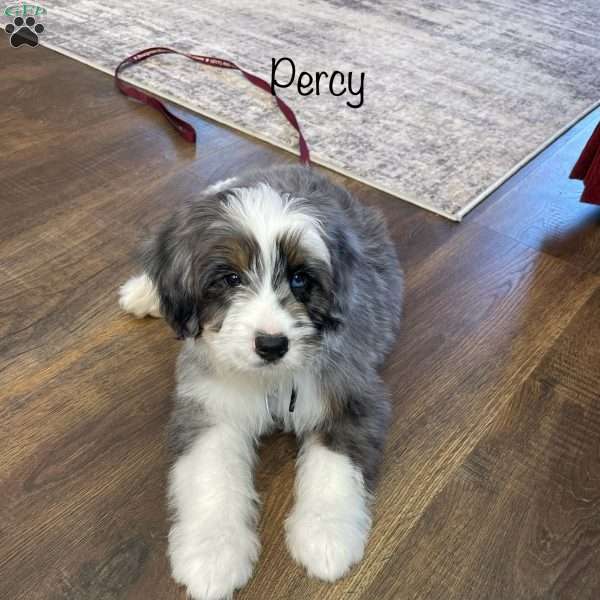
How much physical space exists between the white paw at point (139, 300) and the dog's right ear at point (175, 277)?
0.51m

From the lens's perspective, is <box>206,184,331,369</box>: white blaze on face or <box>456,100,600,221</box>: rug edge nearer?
<box>206,184,331,369</box>: white blaze on face

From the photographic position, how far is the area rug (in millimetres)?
2885

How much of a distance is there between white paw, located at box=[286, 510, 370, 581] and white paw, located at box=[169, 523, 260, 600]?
0.11m

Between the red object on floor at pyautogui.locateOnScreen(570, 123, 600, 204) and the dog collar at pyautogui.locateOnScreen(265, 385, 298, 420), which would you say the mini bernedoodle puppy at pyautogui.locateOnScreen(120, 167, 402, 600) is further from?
the red object on floor at pyautogui.locateOnScreen(570, 123, 600, 204)

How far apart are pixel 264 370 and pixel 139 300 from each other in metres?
0.80

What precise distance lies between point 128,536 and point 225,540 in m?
0.25

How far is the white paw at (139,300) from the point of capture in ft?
6.62

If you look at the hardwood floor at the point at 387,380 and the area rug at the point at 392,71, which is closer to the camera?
the hardwood floor at the point at 387,380

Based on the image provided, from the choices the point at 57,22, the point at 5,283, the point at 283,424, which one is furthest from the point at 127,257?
the point at 57,22

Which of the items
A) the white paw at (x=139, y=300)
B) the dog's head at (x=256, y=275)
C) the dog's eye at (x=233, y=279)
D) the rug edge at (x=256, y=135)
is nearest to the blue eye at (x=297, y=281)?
the dog's head at (x=256, y=275)

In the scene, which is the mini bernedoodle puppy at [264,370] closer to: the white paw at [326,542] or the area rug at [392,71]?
the white paw at [326,542]

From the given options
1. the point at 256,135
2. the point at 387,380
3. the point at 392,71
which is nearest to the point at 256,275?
the point at 387,380

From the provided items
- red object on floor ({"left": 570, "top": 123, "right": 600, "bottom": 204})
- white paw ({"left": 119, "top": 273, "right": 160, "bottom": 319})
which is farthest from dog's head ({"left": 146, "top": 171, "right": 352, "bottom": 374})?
red object on floor ({"left": 570, "top": 123, "right": 600, "bottom": 204})

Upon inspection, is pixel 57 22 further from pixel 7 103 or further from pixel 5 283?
pixel 5 283
